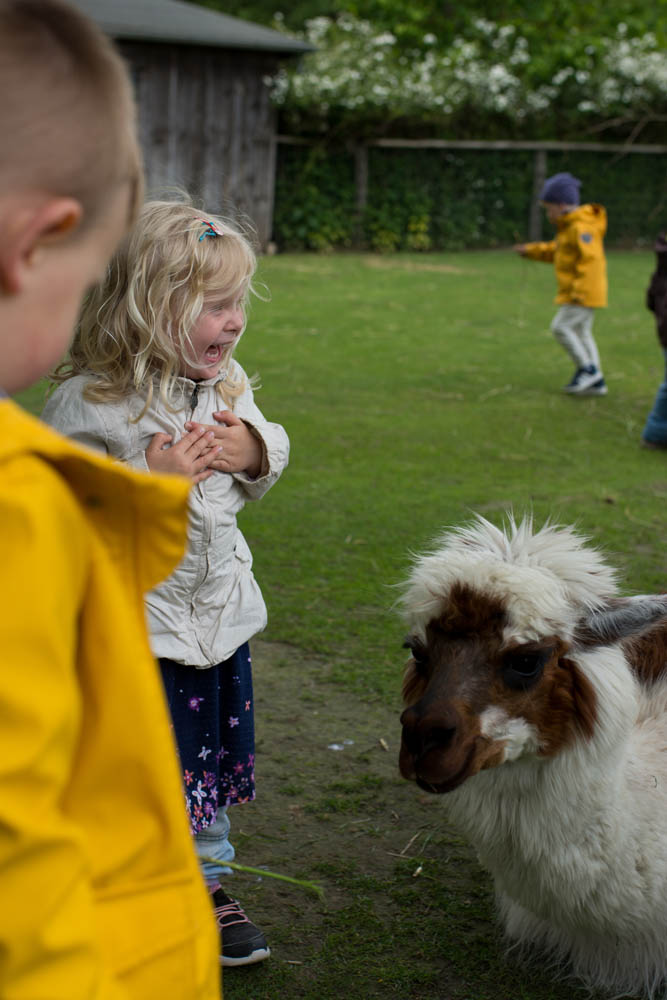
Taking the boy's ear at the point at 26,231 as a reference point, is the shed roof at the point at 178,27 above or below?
below

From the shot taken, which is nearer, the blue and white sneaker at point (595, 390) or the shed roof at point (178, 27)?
the blue and white sneaker at point (595, 390)

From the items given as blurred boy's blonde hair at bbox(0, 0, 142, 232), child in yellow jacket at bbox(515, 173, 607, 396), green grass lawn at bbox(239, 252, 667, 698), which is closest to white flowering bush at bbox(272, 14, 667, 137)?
green grass lawn at bbox(239, 252, 667, 698)

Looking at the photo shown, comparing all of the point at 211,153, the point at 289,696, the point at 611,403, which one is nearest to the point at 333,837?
the point at 289,696

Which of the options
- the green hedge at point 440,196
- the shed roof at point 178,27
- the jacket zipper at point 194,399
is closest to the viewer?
the jacket zipper at point 194,399

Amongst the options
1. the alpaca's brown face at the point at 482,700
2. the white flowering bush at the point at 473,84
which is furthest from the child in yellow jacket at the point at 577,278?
the white flowering bush at the point at 473,84

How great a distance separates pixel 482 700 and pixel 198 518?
755 millimetres

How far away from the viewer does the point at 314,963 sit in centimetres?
272

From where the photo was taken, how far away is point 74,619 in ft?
3.34

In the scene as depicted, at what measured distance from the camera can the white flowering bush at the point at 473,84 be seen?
62.0 feet

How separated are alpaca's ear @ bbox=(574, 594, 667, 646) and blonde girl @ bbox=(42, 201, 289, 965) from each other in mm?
778

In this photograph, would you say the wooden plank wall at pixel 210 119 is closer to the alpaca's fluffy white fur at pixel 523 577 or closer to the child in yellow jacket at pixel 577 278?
the child in yellow jacket at pixel 577 278

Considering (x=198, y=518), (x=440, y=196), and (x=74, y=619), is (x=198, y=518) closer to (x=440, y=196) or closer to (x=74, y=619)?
(x=74, y=619)

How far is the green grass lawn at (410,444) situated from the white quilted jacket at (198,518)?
80cm

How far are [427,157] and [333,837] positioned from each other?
708 inches
